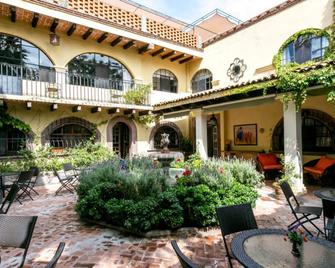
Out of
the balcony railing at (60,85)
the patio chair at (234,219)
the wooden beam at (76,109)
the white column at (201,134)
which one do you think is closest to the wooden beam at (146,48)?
the balcony railing at (60,85)

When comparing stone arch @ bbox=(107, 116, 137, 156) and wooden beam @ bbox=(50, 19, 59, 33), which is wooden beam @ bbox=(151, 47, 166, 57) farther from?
wooden beam @ bbox=(50, 19, 59, 33)

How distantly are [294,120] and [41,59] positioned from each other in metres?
10.5

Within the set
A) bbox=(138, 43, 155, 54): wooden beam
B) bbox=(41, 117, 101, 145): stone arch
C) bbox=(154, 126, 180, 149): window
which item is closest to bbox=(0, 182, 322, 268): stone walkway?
bbox=(41, 117, 101, 145): stone arch

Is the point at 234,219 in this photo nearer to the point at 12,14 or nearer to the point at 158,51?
the point at 12,14

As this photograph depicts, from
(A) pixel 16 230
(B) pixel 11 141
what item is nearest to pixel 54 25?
(B) pixel 11 141

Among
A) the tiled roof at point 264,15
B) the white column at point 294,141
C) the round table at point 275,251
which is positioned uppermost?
the tiled roof at point 264,15

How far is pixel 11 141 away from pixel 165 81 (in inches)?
350

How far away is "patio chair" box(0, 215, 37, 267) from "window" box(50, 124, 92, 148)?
910 centimetres

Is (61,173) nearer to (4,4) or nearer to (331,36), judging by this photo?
(4,4)

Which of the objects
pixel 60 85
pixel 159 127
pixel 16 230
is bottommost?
pixel 16 230

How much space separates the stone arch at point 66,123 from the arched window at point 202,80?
688 cm

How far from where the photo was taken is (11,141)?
9.98 meters

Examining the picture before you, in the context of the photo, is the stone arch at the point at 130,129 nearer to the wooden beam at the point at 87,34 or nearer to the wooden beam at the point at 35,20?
the wooden beam at the point at 87,34

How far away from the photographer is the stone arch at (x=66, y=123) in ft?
34.9
